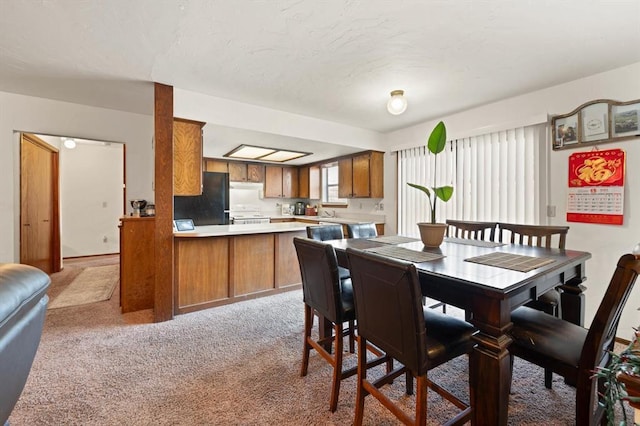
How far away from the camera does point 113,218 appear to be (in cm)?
591

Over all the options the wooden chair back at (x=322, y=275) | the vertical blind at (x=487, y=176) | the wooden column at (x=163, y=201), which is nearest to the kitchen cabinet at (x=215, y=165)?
the wooden column at (x=163, y=201)

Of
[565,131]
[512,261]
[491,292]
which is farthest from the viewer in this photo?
[565,131]

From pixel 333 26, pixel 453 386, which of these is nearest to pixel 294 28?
pixel 333 26

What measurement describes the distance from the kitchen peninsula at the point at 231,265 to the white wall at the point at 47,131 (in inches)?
65.7

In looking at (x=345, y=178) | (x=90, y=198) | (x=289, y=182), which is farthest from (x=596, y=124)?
(x=90, y=198)

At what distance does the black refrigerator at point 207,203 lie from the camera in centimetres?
388

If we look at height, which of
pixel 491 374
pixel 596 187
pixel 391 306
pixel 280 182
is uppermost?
pixel 280 182

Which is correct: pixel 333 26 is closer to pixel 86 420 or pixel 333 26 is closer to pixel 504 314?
pixel 504 314

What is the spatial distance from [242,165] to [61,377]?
14.2ft

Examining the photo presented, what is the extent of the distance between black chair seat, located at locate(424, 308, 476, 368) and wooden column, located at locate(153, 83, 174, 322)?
2435 millimetres

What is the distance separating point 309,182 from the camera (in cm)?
604

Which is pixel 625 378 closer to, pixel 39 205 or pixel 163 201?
pixel 163 201

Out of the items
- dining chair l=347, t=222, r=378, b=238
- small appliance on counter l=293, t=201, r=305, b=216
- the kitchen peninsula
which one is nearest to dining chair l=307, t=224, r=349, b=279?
dining chair l=347, t=222, r=378, b=238

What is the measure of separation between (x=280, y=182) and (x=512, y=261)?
510 centimetres
